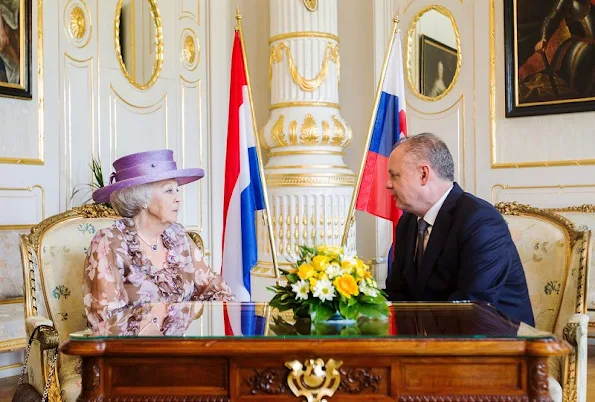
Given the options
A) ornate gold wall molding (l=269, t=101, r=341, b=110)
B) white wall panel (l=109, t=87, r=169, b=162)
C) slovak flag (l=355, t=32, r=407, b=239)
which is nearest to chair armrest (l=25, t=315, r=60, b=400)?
slovak flag (l=355, t=32, r=407, b=239)

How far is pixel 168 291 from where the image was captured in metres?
3.11

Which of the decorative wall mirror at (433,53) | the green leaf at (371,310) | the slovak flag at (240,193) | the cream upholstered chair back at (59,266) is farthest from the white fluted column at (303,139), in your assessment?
the green leaf at (371,310)

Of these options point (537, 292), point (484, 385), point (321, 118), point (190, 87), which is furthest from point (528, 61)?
point (484, 385)

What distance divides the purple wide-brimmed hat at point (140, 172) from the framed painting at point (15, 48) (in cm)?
221

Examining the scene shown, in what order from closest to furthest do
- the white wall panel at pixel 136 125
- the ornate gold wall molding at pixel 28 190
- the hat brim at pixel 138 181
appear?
the hat brim at pixel 138 181 < the ornate gold wall molding at pixel 28 190 < the white wall panel at pixel 136 125

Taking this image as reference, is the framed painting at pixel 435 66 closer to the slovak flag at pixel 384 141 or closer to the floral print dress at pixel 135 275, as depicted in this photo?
the slovak flag at pixel 384 141

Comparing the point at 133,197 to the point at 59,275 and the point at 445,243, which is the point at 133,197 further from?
the point at 445,243

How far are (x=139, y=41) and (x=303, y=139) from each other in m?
1.51

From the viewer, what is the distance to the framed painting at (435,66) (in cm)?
654

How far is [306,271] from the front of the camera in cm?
216

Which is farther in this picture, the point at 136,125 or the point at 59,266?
the point at 136,125

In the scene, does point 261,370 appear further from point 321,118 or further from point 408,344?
point 321,118

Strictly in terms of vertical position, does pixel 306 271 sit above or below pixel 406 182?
below

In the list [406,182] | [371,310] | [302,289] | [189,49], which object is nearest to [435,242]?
[406,182]
